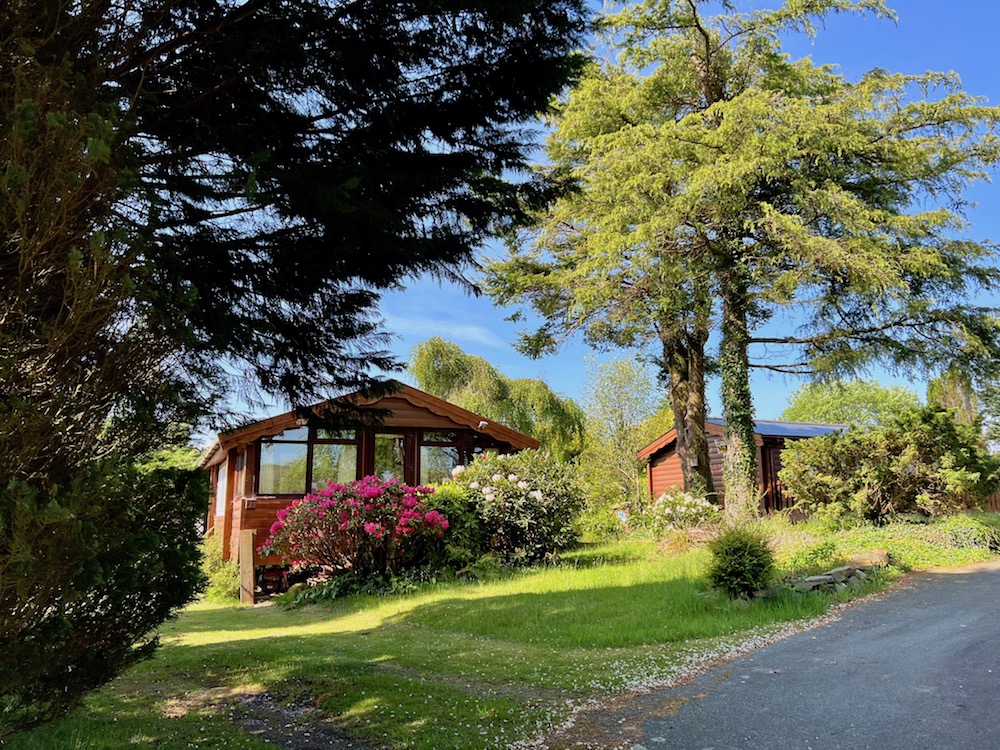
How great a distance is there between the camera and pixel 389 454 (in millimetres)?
15727

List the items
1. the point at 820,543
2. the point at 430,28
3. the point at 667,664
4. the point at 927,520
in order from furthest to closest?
A: the point at 927,520
the point at 820,543
the point at 667,664
the point at 430,28

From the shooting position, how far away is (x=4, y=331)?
7.14ft

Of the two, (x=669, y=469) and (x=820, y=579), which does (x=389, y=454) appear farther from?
(x=669, y=469)

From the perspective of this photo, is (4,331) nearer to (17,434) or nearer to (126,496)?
(17,434)

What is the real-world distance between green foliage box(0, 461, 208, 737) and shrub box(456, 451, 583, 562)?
811cm

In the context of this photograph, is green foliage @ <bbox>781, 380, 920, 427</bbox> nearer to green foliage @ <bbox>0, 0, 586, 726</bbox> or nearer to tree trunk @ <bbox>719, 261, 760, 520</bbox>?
tree trunk @ <bbox>719, 261, 760, 520</bbox>

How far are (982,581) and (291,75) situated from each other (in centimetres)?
921

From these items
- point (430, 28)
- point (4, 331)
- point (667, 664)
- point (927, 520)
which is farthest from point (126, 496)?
point (927, 520)

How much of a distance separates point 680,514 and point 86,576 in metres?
11.7

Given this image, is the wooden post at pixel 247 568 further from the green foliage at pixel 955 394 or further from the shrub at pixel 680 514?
the green foliage at pixel 955 394

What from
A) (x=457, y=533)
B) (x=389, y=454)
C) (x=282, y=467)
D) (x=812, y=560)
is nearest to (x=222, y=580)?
(x=282, y=467)

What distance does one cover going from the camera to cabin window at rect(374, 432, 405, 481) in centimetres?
1554

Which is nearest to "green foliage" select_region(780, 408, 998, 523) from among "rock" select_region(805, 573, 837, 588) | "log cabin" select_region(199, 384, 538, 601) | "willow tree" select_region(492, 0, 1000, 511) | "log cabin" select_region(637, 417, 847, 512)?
"willow tree" select_region(492, 0, 1000, 511)

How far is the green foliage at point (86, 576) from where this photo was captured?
203 centimetres
